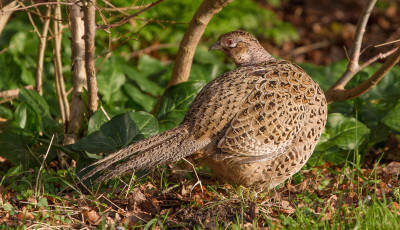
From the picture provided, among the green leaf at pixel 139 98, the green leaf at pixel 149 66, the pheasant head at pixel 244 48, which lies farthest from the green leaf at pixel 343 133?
the green leaf at pixel 149 66

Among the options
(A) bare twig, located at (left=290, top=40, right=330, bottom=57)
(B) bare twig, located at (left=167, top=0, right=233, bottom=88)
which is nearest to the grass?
(B) bare twig, located at (left=167, top=0, right=233, bottom=88)

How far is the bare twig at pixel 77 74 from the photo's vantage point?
15.4ft

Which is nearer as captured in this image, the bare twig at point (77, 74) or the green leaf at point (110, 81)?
the bare twig at point (77, 74)

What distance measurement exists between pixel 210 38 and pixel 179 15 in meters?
0.88

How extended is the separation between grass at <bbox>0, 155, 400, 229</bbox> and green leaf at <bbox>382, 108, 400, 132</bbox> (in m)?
0.48

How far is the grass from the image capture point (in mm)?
3604

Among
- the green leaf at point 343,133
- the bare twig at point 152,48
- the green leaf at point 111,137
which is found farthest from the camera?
the bare twig at point 152,48

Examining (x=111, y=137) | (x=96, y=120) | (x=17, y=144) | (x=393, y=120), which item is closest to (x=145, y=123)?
(x=111, y=137)

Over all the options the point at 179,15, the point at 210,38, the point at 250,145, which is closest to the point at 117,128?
the point at 250,145

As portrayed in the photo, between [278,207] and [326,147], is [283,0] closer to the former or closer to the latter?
[326,147]

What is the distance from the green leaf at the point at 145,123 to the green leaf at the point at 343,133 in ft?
5.19

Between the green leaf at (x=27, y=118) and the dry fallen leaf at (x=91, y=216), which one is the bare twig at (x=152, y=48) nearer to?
the green leaf at (x=27, y=118)

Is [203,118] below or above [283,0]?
below

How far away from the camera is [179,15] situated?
26.7ft
